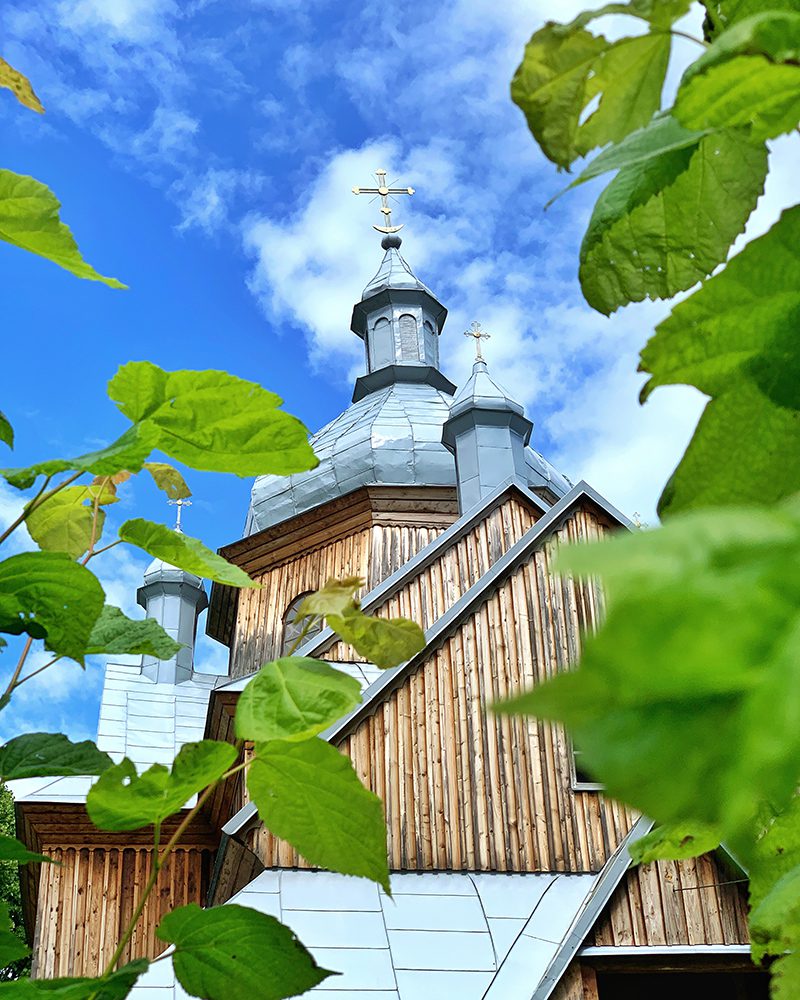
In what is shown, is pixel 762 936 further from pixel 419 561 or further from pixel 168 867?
pixel 168 867

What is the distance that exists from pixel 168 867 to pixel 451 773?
Answer: 7.25 meters

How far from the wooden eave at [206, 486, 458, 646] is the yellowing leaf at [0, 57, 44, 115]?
14.2 m

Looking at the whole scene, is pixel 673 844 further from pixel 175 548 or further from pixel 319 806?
pixel 175 548

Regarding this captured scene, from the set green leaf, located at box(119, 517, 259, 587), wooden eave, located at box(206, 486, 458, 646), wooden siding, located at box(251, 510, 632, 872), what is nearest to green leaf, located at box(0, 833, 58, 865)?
green leaf, located at box(119, 517, 259, 587)

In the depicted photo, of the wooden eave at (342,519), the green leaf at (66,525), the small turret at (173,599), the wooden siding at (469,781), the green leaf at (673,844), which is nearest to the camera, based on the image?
the green leaf at (673,844)

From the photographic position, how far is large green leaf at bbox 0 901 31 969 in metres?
0.96

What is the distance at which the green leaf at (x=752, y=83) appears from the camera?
458mm

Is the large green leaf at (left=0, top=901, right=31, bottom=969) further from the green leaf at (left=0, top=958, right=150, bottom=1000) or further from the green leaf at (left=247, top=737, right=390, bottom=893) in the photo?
the green leaf at (left=247, top=737, right=390, bottom=893)

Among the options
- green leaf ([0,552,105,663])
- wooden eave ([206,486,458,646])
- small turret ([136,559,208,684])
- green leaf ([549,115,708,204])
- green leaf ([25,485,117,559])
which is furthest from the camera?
small turret ([136,559,208,684])

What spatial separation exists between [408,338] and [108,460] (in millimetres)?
23913

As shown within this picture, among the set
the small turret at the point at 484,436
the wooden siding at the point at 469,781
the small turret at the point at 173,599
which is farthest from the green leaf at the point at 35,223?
the small turret at the point at 173,599

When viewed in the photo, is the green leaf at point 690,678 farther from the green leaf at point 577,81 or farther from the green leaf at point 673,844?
the green leaf at point 673,844

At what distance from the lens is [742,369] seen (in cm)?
52

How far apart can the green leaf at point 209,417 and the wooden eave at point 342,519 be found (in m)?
14.3
